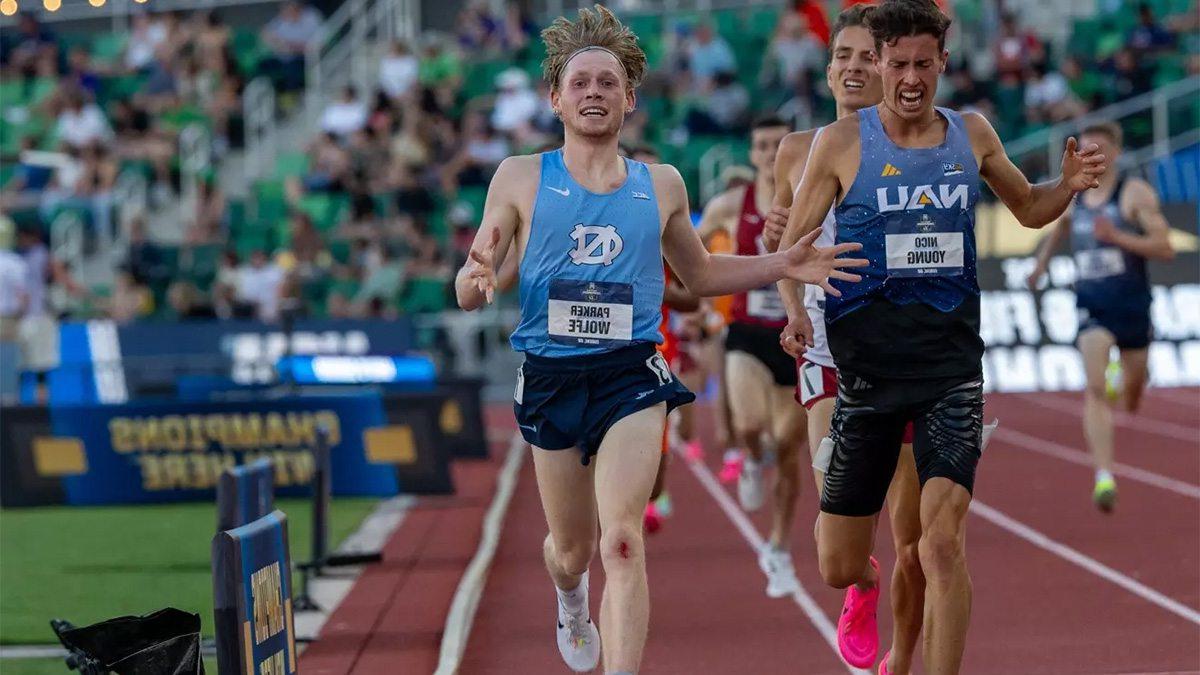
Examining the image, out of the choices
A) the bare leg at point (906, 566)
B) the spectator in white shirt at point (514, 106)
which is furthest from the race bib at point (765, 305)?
the spectator in white shirt at point (514, 106)

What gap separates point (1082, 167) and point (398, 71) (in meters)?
22.8

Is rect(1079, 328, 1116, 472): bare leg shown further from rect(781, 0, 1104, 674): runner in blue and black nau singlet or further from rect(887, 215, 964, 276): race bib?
rect(887, 215, 964, 276): race bib

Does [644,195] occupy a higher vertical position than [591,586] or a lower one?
higher

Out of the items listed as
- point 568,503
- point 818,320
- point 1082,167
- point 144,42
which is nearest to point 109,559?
point 818,320

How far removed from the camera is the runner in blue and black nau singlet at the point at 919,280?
6.39m

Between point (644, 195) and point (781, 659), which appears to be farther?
point (781, 659)

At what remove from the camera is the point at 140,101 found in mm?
29984

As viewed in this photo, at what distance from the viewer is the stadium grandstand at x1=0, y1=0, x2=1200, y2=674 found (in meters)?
23.9

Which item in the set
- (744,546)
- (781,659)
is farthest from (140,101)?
(781,659)

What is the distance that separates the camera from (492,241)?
20.7ft

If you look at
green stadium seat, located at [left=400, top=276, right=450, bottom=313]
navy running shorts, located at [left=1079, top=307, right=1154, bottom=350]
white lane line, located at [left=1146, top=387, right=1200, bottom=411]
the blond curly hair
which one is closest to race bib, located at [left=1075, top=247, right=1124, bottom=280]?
navy running shorts, located at [left=1079, top=307, right=1154, bottom=350]

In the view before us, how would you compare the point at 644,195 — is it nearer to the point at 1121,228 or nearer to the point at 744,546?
the point at 744,546

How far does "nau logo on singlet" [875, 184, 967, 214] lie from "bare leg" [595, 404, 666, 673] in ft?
3.27

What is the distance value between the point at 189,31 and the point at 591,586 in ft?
72.8
